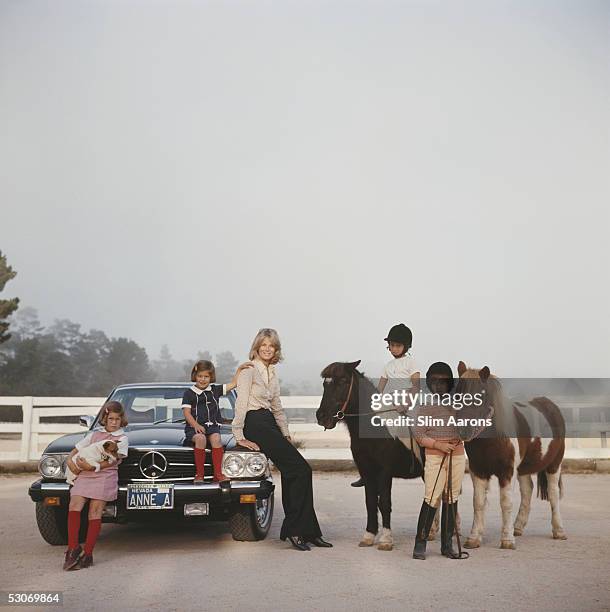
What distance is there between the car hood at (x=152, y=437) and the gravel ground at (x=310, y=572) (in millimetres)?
976

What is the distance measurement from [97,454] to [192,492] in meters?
0.92

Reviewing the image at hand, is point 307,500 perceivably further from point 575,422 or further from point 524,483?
point 575,422

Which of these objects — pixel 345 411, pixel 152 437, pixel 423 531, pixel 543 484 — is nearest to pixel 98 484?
pixel 152 437

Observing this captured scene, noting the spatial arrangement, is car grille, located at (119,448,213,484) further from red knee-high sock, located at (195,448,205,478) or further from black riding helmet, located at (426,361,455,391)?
black riding helmet, located at (426,361,455,391)

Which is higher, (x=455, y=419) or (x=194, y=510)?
(x=455, y=419)

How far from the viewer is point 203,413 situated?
887 cm

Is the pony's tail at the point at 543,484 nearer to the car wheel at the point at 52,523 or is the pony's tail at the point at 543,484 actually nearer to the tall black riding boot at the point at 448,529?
the tall black riding boot at the point at 448,529

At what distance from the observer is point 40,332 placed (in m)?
92.2

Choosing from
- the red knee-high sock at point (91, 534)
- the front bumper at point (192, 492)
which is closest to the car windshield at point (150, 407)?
the front bumper at point (192, 492)

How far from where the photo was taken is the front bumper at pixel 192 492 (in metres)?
8.28

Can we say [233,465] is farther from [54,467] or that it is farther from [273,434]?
[54,467]

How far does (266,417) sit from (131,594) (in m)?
2.55

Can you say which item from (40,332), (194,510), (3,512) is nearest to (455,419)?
(194,510)

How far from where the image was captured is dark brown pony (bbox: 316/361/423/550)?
28.2 feet
